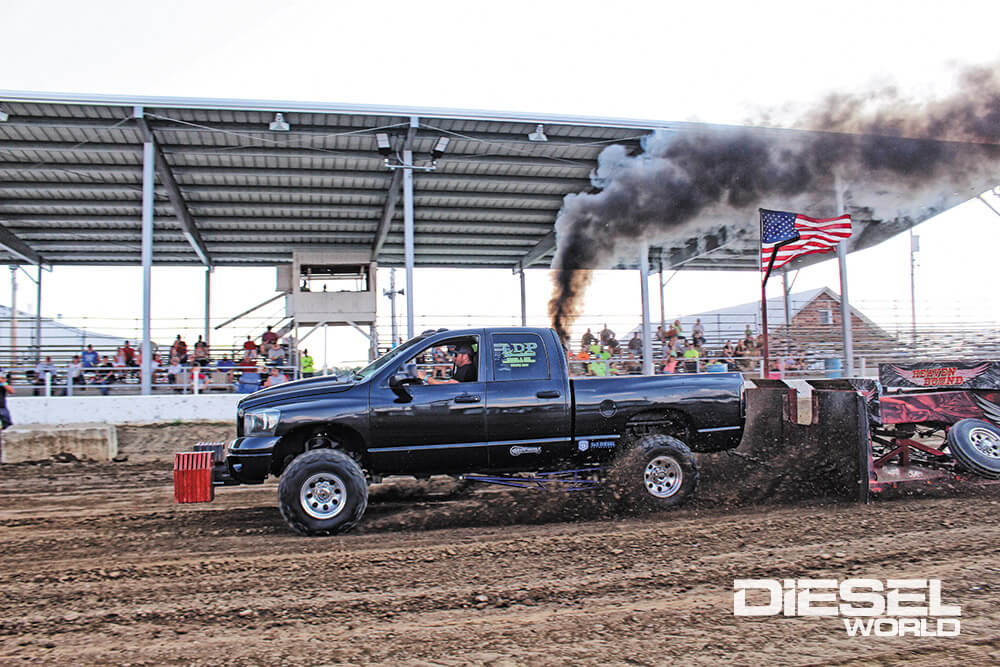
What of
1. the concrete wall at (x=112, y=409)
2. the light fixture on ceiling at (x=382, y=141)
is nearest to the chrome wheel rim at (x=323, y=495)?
the concrete wall at (x=112, y=409)

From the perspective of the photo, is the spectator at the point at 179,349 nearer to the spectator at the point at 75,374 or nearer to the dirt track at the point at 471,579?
the spectator at the point at 75,374

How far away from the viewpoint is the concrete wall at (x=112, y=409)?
13.3m

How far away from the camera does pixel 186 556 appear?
499 centimetres

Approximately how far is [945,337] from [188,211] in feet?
77.6

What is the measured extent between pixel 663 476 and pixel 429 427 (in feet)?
7.60

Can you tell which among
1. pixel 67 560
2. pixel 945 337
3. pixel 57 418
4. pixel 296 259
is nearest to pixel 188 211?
pixel 296 259

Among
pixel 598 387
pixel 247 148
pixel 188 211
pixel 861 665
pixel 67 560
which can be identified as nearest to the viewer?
pixel 861 665

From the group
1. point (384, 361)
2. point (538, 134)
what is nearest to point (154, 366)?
point (538, 134)

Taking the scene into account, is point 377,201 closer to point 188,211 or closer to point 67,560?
point 188,211

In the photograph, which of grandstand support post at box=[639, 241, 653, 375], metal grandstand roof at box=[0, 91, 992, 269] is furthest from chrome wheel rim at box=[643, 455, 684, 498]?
metal grandstand roof at box=[0, 91, 992, 269]

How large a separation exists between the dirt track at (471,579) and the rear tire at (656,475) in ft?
0.99

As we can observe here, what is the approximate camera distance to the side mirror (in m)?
5.96

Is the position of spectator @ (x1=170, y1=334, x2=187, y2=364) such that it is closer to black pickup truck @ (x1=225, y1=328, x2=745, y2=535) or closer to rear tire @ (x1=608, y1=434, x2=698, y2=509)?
black pickup truck @ (x1=225, y1=328, x2=745, y2=535)

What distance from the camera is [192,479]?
19.0ft
